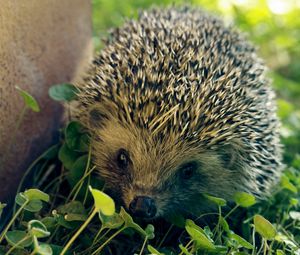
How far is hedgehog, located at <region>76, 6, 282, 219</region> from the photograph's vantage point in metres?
1.99

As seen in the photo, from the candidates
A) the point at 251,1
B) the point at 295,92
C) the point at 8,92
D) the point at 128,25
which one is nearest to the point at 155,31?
the point at 128,25

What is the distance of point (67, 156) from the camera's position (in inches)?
88.9

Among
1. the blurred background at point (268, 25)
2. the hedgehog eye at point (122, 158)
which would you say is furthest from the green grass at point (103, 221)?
the blurred background at point (268, 25)

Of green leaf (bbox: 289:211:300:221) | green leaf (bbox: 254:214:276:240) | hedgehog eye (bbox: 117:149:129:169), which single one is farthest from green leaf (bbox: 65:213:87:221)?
green leaf (bbox: 289:211:300:221)

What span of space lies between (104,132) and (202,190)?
1.50ft

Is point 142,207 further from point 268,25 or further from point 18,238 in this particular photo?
point 268,25

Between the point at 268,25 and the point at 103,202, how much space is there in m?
3.12

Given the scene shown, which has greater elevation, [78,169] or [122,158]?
[122,158]

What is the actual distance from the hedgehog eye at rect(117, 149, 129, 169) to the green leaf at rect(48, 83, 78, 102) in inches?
13.7

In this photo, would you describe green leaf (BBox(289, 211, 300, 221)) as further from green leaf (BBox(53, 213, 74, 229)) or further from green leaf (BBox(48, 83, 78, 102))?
green leaf (BBox(48, 83, 78, 102))

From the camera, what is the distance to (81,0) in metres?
2.70

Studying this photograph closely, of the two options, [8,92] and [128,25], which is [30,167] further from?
[128,25]

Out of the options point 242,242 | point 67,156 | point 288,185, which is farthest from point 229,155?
point 67,156

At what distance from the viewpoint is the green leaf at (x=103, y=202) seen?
5.15 feet
